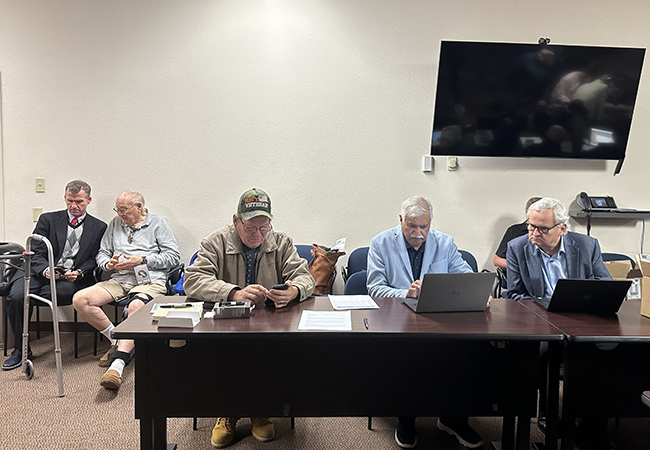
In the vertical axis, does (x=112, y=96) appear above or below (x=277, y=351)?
above

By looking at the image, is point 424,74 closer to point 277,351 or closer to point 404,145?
point 404,145

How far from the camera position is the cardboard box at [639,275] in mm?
2029

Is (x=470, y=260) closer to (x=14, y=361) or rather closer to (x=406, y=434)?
(x=406, y=434)

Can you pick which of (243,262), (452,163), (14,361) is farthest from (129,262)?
(452,163)

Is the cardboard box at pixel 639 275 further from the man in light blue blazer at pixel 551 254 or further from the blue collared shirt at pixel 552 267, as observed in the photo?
the blue collared shirt at pixel 552 267

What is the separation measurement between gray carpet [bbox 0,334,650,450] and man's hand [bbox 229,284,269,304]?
767 millimetres

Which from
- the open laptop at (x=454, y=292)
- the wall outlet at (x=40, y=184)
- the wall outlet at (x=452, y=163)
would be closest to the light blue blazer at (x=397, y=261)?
the open laptop at (x=454, y=292)

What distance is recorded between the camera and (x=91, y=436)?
2328 mm

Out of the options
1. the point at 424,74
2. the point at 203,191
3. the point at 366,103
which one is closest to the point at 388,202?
the point at 366,103

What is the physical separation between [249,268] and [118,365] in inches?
52.0

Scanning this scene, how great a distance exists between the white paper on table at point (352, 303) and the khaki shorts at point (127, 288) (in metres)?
1.66

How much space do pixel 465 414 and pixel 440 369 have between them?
0.22 meters

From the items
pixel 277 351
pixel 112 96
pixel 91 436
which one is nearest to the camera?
pixel 277 351

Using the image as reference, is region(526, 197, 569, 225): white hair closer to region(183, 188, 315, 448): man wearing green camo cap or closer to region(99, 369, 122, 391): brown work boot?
region(183, 188, 315, 448): man wearing green camo cap
